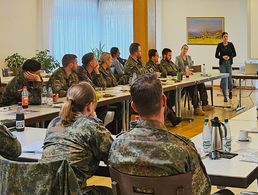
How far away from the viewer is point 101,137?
276 cm

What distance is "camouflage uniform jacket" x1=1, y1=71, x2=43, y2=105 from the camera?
5617 millimetres

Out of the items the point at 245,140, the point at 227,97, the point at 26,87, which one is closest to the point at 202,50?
the point at 227,97

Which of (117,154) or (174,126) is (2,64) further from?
(117,154)

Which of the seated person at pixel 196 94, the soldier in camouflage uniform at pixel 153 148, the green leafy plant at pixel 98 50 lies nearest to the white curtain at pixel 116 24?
the green leafy plant at pixel 98 50

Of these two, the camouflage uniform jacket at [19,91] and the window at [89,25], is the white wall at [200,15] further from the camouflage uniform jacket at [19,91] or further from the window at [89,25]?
the camouflage uniform jacket at [19,91]

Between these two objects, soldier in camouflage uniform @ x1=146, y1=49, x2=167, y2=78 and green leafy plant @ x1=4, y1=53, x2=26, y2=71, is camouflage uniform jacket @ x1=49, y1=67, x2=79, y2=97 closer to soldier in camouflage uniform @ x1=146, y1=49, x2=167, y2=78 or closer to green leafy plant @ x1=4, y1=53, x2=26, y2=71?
soldier in camouflage uniform @ x1=146, y1=49, x2=167, y2=78

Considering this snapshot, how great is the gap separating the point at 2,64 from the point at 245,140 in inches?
327

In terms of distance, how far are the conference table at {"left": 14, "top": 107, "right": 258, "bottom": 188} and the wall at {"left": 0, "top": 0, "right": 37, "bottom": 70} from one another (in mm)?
7342

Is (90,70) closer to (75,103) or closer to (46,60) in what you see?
(46,60)

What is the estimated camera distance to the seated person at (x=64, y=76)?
645 centimetres

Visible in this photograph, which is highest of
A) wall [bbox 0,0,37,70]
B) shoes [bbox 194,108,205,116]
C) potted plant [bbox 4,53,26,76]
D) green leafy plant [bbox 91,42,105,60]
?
wall [bbox 0,0,37,70]

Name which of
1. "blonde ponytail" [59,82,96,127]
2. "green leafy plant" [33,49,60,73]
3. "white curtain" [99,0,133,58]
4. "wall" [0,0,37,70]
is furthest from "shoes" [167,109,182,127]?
"white curtain" [99,0,133,58]

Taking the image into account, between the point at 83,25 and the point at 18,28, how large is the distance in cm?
265

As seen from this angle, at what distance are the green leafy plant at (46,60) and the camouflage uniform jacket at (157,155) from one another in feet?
29.2
